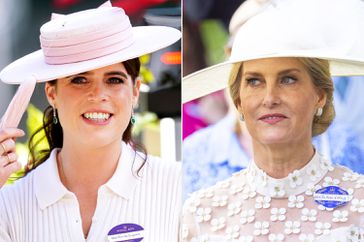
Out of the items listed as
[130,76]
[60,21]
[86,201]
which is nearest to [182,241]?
[86,201]

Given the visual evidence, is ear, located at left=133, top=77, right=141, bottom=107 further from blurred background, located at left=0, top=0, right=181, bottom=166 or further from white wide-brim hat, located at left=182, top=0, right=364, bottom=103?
white wide-brim hat, located at left=182, top=0, right=364, bottom=103

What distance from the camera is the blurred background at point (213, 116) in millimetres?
3098

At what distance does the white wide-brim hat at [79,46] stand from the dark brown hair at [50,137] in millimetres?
78

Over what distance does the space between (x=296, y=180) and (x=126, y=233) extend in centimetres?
80

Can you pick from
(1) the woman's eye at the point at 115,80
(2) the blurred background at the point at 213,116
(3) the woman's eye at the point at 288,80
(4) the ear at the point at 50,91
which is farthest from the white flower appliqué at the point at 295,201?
(4) the ear at the point at 50,91

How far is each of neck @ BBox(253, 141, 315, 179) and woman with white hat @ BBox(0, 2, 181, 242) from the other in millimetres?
395

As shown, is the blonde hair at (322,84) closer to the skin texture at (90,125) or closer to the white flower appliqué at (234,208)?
the white flower appliqué at (234,208)

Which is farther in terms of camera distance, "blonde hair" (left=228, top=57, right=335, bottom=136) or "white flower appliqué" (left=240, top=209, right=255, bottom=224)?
"white flower appliqué" (left=240, top=209, right=255, bottom=224)

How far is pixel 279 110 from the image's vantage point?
121 inches

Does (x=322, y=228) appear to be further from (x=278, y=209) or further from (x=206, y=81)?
(x=206, y=81)

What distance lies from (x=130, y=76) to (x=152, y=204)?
23.3 inches

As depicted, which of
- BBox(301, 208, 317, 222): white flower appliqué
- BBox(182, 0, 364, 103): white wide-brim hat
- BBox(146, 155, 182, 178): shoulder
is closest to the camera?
BBox(182, 0, 364, 103): white wide-brim hat

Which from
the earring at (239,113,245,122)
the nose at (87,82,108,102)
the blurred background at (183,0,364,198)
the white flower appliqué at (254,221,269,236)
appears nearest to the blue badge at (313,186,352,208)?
the blurred background at (183,0,364,198)

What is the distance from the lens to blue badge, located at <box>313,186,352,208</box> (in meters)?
3.02
